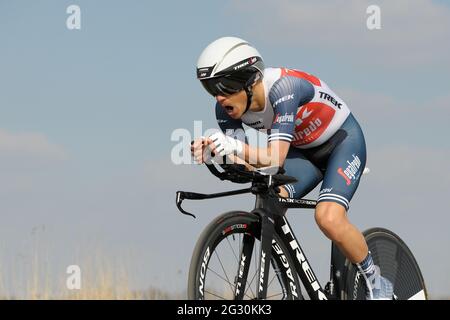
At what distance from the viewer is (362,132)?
24.3 ft

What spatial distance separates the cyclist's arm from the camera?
6293 millimetres

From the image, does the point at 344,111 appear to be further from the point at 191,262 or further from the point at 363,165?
the point at 191,262

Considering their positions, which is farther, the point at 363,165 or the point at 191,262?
the point at 363,165

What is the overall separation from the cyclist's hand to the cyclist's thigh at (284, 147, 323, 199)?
1.45m

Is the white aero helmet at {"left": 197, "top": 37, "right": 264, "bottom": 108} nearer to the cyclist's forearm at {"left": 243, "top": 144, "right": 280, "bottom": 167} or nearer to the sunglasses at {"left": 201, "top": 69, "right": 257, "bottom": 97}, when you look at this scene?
the sunglasses at {"left": 201, "top": 69, "right": 257, "bottom": 97}

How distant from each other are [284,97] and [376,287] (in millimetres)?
2006

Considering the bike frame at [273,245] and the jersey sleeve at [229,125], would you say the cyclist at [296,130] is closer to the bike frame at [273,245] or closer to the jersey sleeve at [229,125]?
the jersey sleeve at [229,125]

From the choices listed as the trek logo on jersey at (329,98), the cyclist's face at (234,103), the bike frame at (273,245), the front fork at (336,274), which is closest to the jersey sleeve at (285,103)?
the cyclist's face at (234,103)

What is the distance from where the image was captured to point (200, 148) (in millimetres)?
5984

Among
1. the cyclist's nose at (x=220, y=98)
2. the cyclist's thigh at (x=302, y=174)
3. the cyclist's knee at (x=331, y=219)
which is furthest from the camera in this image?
the cyclist's thigh at (x=302, y=174)

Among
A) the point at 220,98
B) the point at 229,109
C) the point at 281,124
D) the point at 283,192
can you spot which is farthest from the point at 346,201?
the point at 220,98

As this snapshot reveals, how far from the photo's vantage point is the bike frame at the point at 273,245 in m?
6.34
